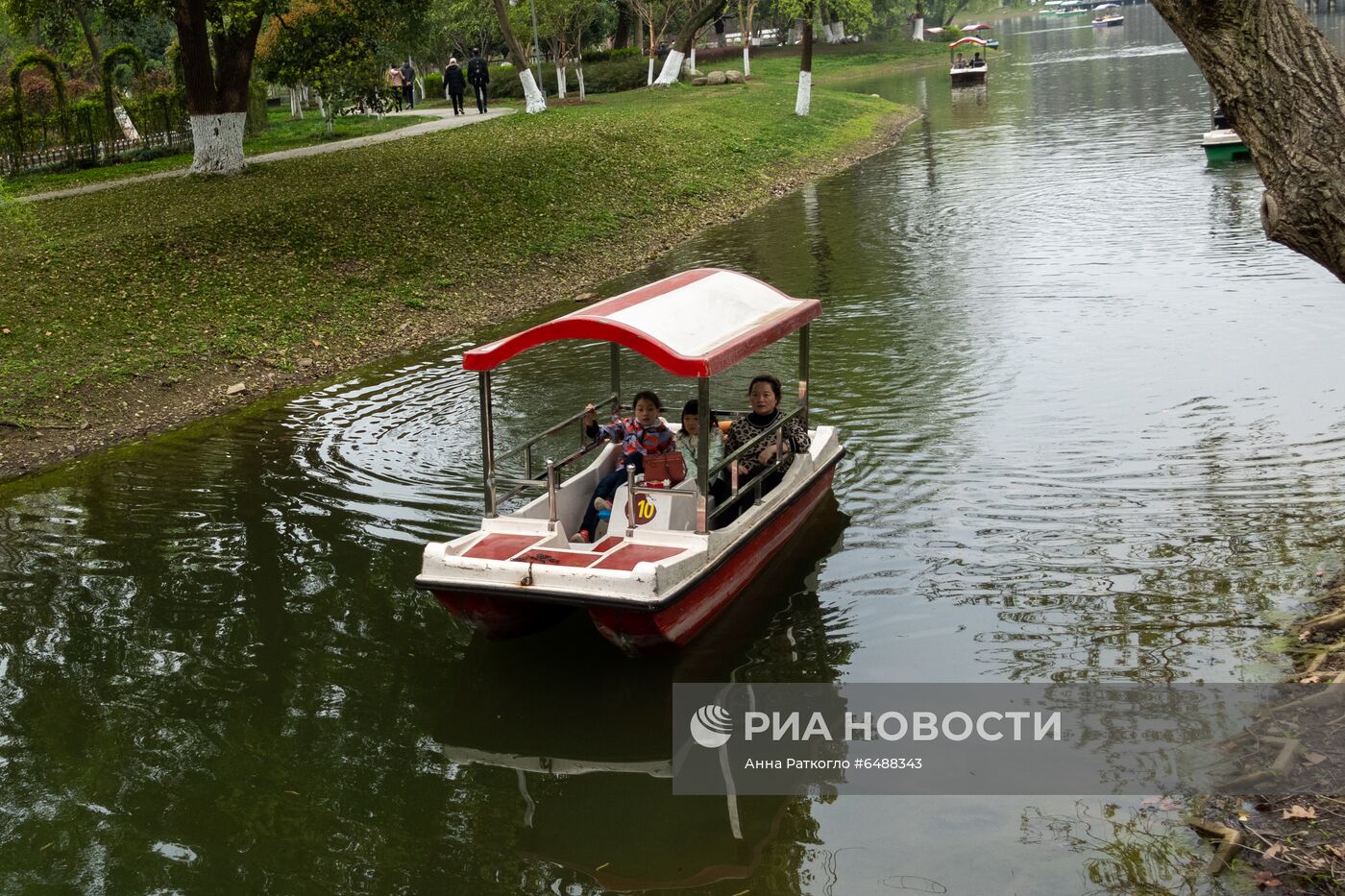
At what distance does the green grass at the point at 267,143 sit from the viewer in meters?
27.1

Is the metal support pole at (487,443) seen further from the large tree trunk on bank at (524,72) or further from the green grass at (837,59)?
the green grass at (837,59)

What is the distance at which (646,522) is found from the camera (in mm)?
9672

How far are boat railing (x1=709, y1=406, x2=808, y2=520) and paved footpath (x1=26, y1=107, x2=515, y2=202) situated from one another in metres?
12.2

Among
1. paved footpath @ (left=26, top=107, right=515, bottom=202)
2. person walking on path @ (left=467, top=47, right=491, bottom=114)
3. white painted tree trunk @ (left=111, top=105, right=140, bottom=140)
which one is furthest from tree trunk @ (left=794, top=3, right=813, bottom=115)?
white painted tree trunk @ (left=111, top=105, right=140, bottom=140)

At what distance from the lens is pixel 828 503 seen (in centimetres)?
1188

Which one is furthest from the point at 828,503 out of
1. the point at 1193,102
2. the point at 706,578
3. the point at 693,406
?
the point at 1193,102

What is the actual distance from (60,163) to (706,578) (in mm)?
25683

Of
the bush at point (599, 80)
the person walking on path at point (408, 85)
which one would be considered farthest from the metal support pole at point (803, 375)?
the bush at point (599, 80)

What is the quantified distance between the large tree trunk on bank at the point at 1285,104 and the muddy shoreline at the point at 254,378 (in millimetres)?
11939

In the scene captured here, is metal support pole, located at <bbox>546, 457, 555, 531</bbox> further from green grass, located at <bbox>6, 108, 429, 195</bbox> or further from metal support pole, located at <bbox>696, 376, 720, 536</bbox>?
green grass, located at <bbox>6, 108, 429, 195</bbox>

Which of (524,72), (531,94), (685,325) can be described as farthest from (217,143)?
(685,325)

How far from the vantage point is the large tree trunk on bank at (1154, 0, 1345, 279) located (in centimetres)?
674

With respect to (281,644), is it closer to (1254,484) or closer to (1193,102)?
(1254,484)

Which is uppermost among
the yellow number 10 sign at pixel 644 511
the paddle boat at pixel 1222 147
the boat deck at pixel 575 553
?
the paddle boat at pixel 1222 147
